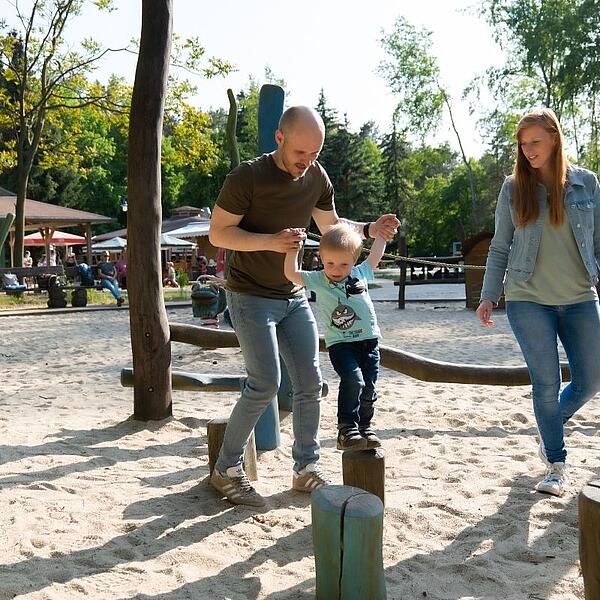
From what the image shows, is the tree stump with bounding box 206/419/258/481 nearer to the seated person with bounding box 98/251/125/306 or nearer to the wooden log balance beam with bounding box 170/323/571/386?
the wooden log balance beam with bounding box 170/323/571/386

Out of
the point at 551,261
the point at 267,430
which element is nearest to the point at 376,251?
the point at 551,261

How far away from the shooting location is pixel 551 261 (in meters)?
3.47

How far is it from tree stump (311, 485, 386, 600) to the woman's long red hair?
1.61 meters

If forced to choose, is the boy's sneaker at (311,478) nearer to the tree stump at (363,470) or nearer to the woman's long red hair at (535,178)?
the tree stump at (363,470)

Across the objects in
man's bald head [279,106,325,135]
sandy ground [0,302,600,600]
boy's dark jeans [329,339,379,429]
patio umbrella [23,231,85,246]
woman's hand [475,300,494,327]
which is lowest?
sandy ground [0,302,600,600]

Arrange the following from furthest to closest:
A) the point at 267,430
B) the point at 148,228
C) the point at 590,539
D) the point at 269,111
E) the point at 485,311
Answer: the point at 148,228, the point at 269,111, the point at 267,430, the point at 485,311, the point at 590,539

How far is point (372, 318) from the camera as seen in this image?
342 cm

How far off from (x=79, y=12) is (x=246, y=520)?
2335 cm

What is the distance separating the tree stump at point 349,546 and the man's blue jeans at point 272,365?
87cm

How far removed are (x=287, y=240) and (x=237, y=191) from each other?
12.6 inches

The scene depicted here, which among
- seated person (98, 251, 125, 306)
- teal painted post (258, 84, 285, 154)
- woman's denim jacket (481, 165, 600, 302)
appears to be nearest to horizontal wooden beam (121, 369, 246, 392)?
teal painted post (258, 84, 285, 154)

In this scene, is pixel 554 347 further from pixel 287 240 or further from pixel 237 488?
pixel 237 488

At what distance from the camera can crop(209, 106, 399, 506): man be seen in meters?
3.13

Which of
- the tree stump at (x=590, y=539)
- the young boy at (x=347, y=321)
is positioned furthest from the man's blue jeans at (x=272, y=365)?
the tree stump at (x=590, y=539)
